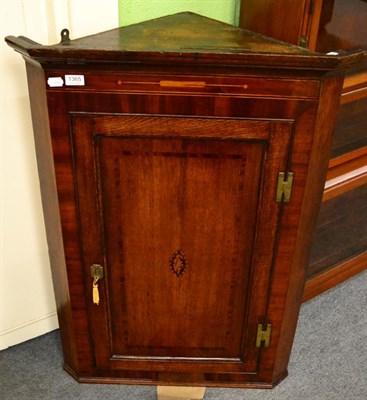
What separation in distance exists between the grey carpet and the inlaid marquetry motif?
380 mm

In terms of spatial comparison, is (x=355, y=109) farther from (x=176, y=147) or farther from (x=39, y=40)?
(x=39, y=40)

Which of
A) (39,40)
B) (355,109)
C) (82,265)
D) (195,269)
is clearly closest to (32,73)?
(39,40)

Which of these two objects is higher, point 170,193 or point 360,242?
point 170,193

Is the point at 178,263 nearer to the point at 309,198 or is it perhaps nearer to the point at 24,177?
the point at 309,198

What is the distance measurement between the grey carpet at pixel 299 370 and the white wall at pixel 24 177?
0.08 metres

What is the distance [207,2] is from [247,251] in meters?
0.60

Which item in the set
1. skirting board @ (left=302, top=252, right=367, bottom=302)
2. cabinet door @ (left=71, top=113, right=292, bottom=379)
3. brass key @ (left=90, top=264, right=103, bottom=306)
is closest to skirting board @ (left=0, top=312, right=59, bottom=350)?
cabinet door @ (left=71, top=113, right=292, bottom=379)

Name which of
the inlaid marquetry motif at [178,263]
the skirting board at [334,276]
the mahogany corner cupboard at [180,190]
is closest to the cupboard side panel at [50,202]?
the mahogany corner cupboard at [180,190]

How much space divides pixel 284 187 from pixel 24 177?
1.99 feet

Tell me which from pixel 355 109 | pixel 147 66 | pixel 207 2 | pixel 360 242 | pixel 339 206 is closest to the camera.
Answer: pixel 147 66

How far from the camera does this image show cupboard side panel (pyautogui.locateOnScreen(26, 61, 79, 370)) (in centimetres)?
95

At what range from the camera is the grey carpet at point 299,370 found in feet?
4.20

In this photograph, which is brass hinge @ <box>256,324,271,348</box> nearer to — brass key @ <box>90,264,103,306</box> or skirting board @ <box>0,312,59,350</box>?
brass key @ <box>90,264,103,306</box>

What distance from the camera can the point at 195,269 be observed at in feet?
3.61
